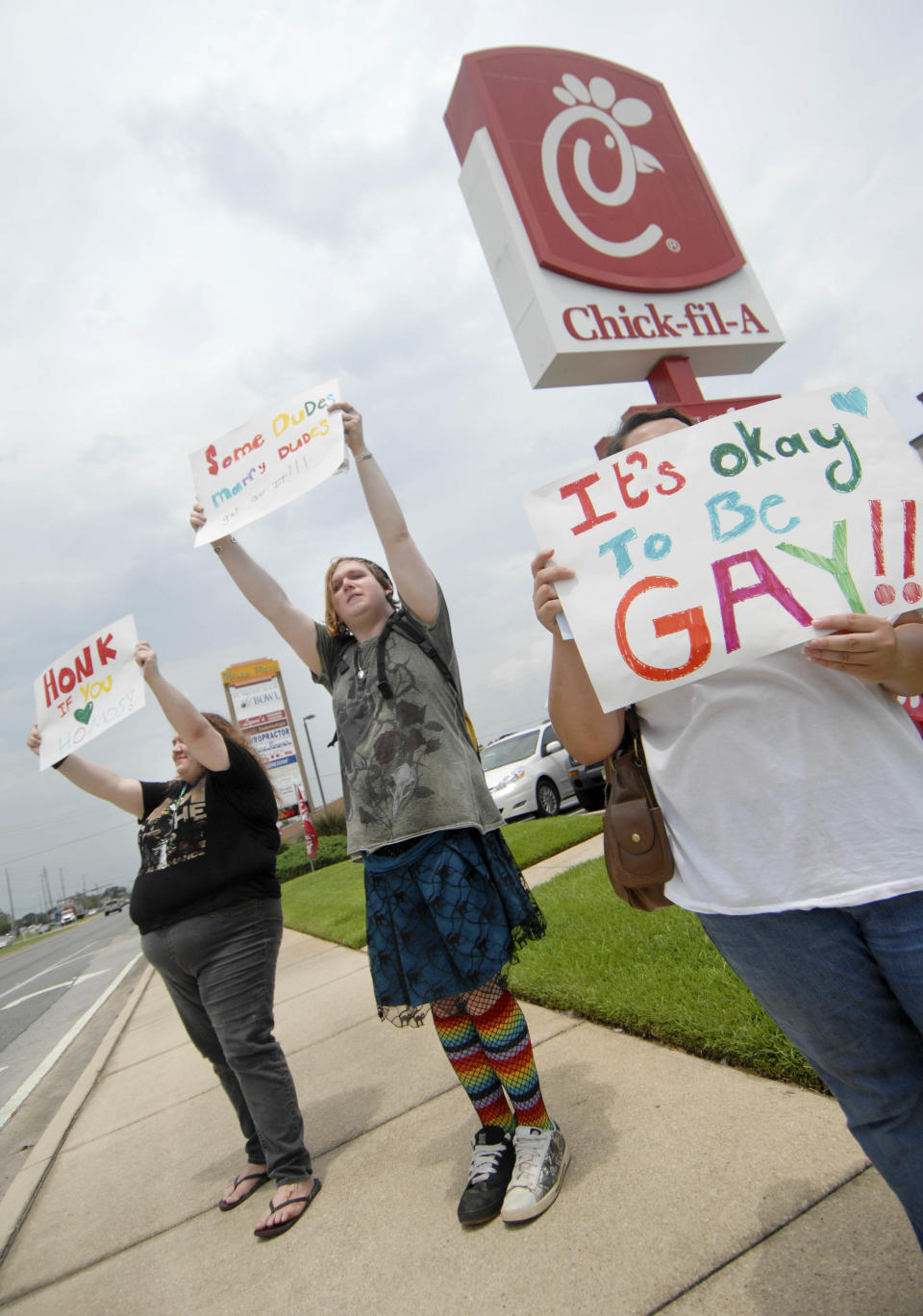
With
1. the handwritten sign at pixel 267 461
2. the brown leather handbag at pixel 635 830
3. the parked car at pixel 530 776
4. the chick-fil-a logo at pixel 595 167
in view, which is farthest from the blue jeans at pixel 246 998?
the parked car at pixel 530 776

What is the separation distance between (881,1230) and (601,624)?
55.2 inches

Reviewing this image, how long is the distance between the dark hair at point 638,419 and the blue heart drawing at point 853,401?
316 millimetres

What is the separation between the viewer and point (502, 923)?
87.0 inches

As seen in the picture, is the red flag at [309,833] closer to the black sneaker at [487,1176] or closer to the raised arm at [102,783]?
the raised arm at [102,783]

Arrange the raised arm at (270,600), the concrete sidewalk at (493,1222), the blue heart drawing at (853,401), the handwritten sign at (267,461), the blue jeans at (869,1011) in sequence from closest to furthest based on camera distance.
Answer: the blue jeans at (869,1011), the blue heart drawing at (853,401), the concrete sidewalk at (493,1222), the handwritten sign at (267,461), the raised arm at (270,600)

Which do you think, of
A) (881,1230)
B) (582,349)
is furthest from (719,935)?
(582,349)

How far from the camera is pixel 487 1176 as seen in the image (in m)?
2.17

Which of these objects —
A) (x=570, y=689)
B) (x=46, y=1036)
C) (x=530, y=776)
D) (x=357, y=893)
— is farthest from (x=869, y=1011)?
(x=530, y=776)

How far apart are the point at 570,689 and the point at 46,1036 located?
8.80 m

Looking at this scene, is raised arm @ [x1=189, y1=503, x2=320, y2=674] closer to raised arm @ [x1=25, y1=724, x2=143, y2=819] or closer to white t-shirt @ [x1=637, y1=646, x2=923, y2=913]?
raised arm @ [x1=25, y1=724, x2=143, y2=819]

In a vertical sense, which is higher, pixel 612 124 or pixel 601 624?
pixel 612 124

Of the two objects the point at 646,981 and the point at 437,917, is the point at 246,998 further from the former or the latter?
the point at 646,981

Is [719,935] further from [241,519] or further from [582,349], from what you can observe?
[582,349]

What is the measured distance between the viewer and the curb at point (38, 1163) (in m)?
3.14
